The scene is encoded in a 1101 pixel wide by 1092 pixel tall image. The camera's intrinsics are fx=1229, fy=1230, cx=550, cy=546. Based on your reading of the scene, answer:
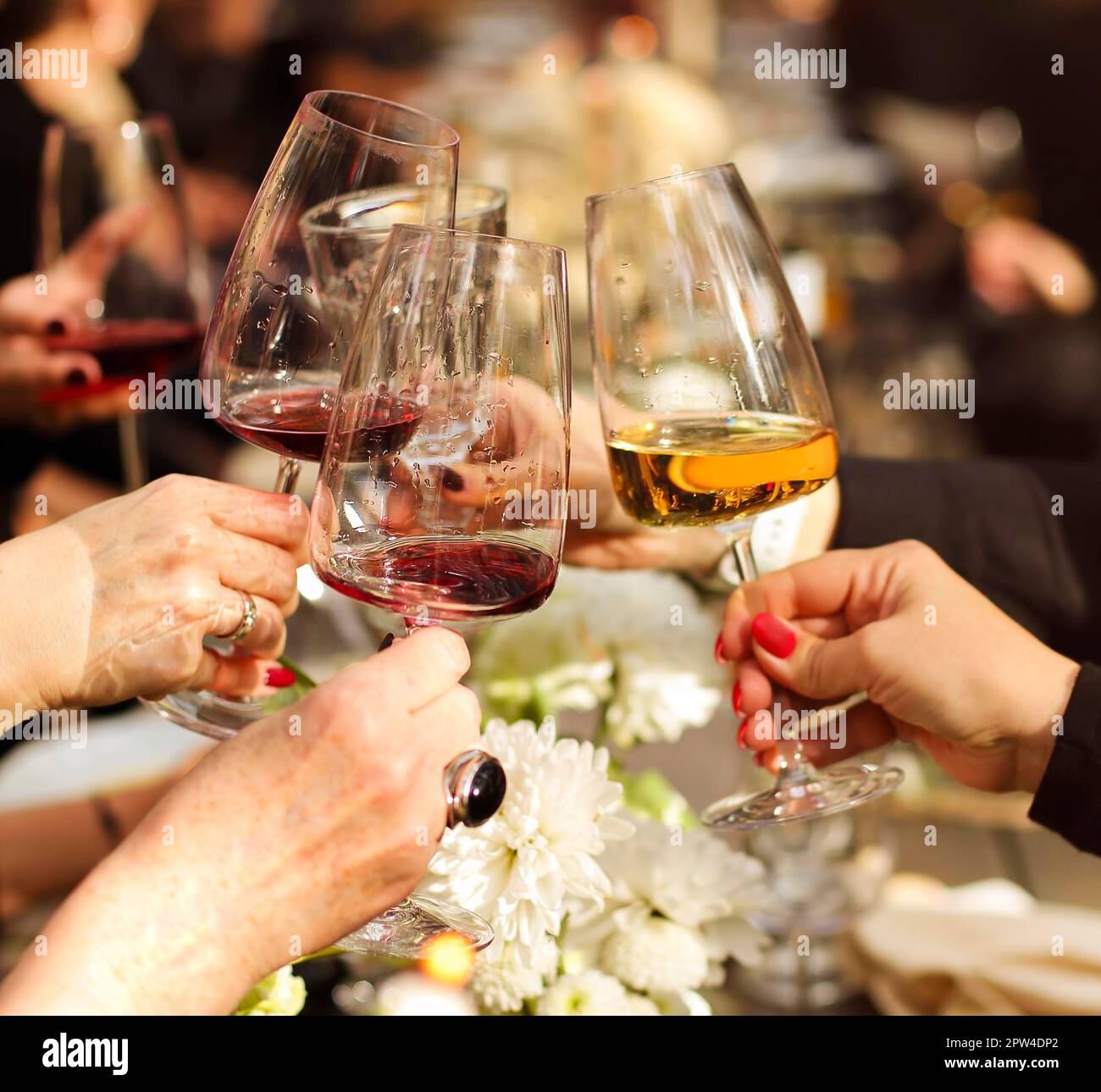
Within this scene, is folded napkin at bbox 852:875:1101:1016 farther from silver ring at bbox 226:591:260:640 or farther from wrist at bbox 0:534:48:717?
wrist at bbox 0:534:48:717

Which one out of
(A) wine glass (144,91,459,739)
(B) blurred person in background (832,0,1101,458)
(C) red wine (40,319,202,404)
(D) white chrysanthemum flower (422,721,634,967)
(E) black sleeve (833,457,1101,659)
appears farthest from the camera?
(B) blurred person in background (832,0,1101,458)

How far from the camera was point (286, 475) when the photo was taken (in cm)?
92

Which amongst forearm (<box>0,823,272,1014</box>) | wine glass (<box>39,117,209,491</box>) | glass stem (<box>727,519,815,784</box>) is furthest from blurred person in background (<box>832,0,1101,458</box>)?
forearm (<box>0,823,272,1014</box>)

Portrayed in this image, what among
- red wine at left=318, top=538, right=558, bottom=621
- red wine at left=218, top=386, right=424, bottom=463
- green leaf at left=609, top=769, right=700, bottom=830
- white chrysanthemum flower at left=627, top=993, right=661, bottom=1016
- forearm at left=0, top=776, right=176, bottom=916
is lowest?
forearm at left=0, top=776, right=176, bottom=916

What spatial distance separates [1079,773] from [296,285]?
2.09ft

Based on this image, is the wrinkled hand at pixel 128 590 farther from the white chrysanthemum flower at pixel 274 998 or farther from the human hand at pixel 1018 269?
the human hand at pixel 1018 269

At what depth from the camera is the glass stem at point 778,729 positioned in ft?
3.14

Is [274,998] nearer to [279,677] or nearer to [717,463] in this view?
[279,677]

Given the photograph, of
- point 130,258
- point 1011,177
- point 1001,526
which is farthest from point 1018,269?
point 130,258

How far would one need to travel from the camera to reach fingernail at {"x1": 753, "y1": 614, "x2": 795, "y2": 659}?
96 centimetres

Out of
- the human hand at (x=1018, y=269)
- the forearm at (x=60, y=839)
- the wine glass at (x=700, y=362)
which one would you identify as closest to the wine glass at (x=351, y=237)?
the wine glass at (x=700, y=362)

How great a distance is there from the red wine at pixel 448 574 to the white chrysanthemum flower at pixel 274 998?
0.72 ft

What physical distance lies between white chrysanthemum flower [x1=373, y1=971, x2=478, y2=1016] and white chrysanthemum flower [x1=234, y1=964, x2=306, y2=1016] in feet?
0.28
